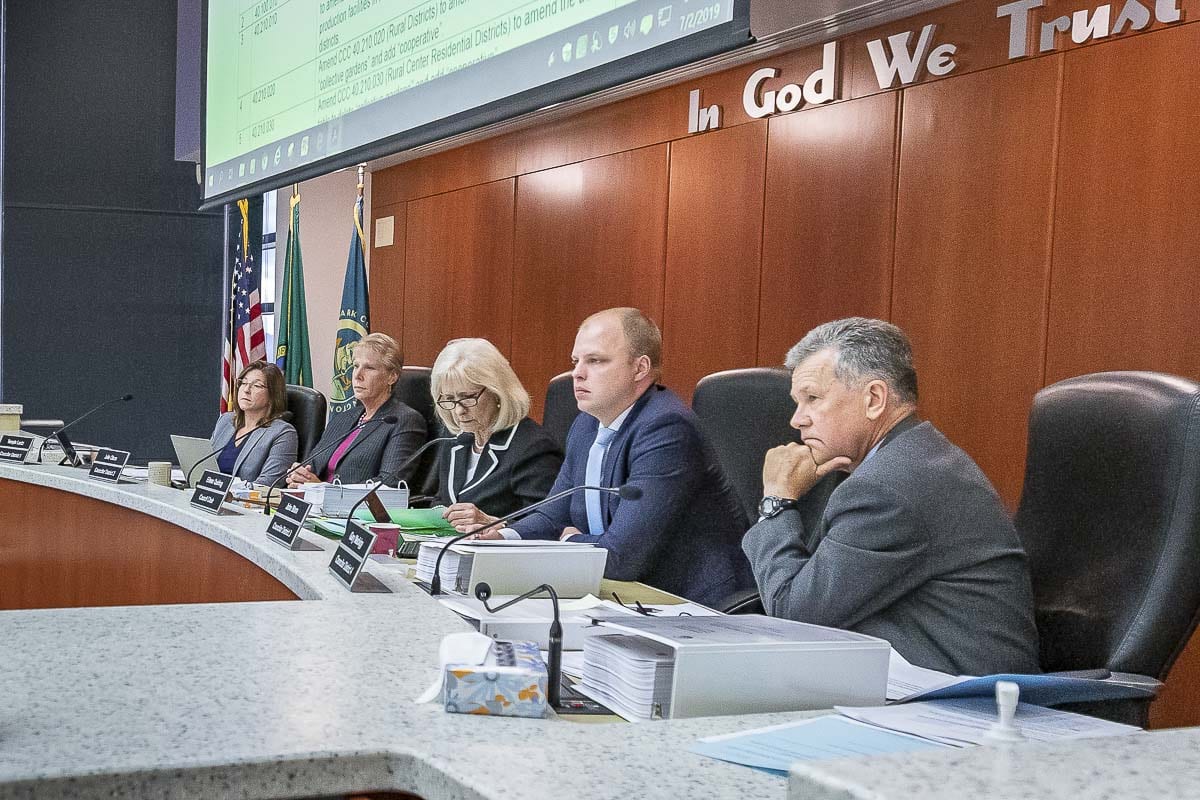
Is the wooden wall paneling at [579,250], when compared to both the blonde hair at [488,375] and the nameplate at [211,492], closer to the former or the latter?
the blonde hair at [488,375]

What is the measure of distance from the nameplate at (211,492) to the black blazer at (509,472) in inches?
24.3

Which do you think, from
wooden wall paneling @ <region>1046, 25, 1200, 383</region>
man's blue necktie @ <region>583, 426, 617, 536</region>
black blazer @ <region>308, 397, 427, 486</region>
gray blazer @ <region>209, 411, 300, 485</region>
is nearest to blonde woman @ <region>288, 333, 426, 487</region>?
black blazer @ <region>308, 397, 427, 486</region>

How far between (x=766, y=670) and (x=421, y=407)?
3232mm

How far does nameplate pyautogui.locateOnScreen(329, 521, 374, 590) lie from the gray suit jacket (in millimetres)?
652

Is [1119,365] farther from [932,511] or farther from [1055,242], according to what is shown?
[932,511]

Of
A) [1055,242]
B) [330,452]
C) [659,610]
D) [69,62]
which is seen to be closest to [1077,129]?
[1055,242]

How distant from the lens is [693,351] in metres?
4.59

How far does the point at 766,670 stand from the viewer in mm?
1241

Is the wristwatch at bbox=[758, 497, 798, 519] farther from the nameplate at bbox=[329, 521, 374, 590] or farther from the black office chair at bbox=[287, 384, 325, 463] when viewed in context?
the black office chair at bbox=[287, 384, 325, 463]

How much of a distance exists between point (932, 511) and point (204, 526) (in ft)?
5.37

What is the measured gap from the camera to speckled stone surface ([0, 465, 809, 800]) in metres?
0.95

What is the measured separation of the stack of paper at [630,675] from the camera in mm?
1231

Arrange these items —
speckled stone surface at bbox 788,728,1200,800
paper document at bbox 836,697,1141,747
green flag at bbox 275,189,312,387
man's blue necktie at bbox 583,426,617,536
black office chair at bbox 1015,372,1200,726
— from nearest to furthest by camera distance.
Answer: speckled stone surface at bbox 788,728,1200,800 < paper document at bbox 836,697,1141,747 < black office chair at bbox 1015,372,1200,726 < man's blue necktie at bbox 583,426,617,536 < green flag at bbox 275,189,312,387

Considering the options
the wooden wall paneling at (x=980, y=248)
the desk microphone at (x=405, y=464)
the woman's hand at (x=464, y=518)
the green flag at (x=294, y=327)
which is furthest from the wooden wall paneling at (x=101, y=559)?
the green flag at (x=294, y=327)
